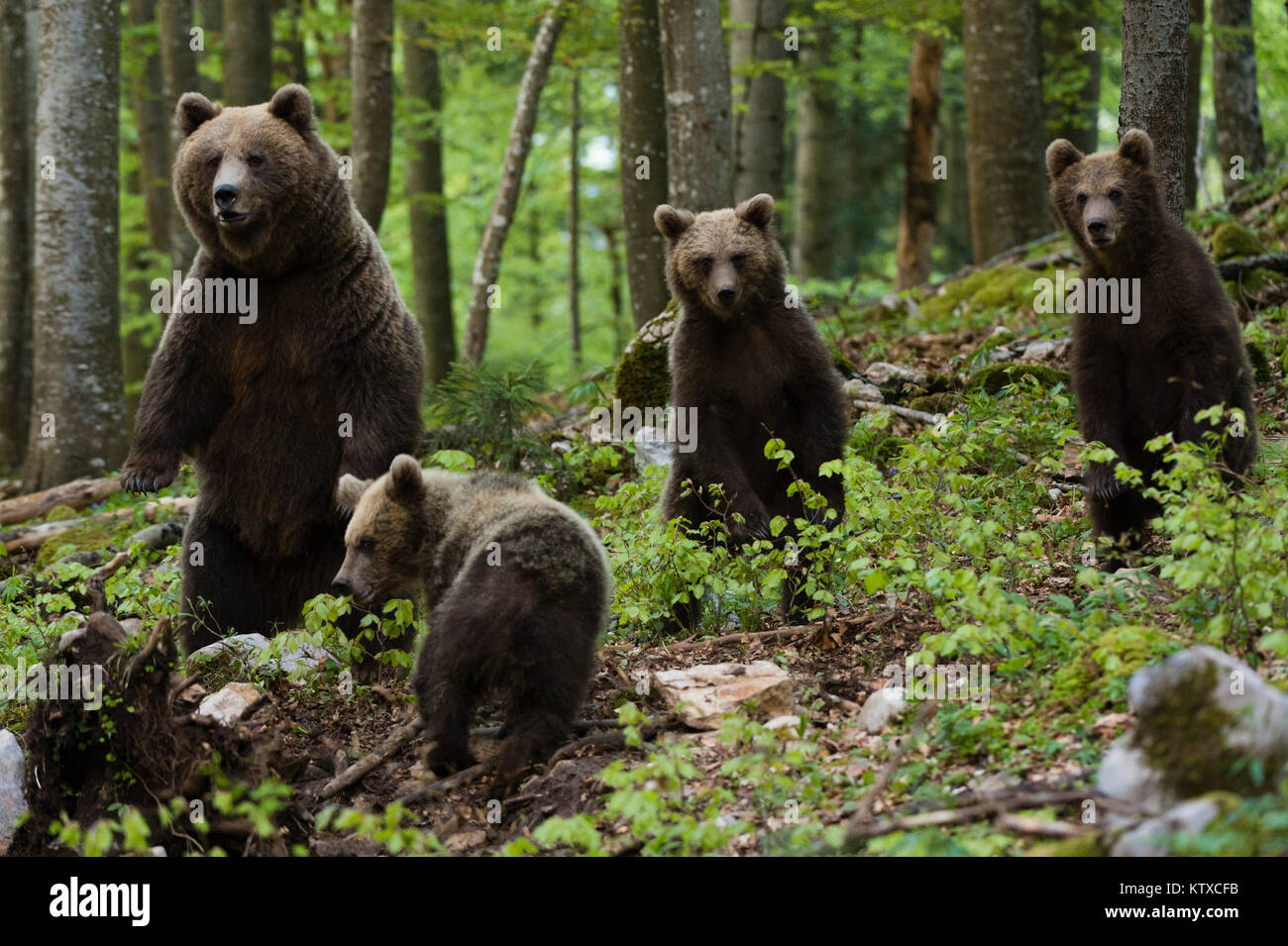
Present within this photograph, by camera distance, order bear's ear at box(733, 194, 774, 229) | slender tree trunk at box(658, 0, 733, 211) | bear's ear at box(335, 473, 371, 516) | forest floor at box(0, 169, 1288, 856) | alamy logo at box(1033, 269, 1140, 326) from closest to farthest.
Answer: forest floor at box(0, 169, 1288, 856) → bear's ear at box(335, 473, 371, 516) → alamy logo at box(1033, 269, 1140, 326) → bear's ear at box(733, 194, 774, 229) → slender tree trunk at box(658, 0, 733, 211)

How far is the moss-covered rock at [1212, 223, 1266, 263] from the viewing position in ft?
37.7

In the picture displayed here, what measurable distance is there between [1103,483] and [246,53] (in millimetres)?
12432

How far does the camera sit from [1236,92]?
51.6 ft

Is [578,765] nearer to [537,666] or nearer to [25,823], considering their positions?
[537,666]

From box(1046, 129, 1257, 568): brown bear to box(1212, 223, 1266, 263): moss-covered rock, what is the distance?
15.8 ft

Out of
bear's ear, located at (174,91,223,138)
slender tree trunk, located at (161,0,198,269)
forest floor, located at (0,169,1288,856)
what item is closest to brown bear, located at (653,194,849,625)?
forest floor, located at (0,169,1288,856)

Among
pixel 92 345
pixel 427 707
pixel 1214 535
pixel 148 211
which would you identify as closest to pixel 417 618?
pixel 427 707

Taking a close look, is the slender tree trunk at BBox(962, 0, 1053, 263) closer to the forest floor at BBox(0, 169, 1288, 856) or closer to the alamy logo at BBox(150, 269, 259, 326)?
the forest floor at BBox(0, 169, 1288, 856)

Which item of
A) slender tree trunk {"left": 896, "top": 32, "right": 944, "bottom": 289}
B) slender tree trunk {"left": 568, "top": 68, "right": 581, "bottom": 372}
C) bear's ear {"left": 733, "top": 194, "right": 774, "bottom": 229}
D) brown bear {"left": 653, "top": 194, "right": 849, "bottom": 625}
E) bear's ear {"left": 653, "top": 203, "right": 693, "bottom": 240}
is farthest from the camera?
slender tree trunk {"left": 568, "top": 68, "right": 581, "bottom": 372}

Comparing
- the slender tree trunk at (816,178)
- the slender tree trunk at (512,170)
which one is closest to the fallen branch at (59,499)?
the slender tree trunk at (512,170)

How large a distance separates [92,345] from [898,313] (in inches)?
330

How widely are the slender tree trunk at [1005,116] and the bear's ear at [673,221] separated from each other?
7.95 meters
